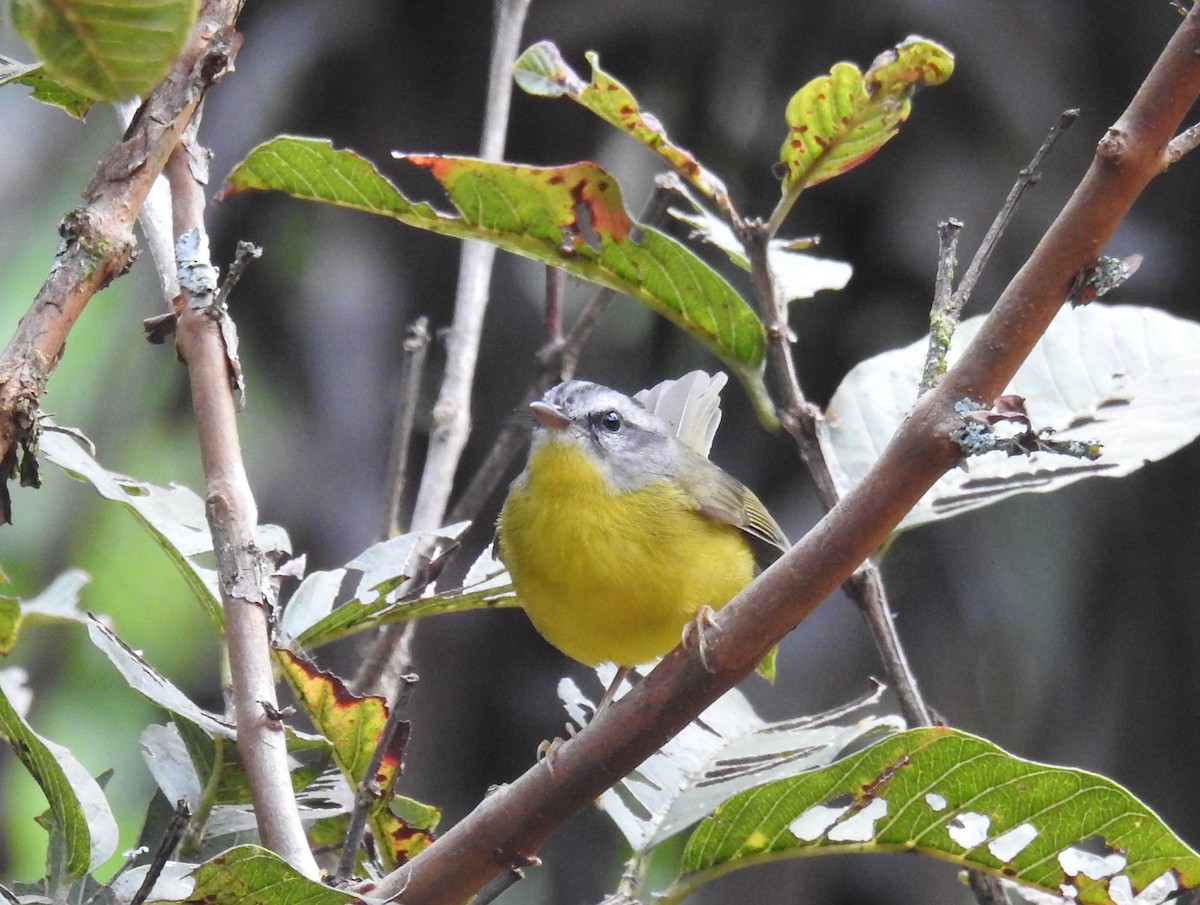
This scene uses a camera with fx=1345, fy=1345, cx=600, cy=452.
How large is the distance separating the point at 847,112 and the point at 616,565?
0.83 metres

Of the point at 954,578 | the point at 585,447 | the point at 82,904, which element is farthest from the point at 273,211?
the point at 82,904

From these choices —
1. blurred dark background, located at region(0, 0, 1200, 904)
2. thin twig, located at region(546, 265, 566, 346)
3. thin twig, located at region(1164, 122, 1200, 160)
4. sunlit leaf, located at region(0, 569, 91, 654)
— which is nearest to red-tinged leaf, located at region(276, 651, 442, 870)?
sunlit leaf, located at region(0, 569, 91, 654)

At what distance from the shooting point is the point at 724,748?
190 centimetres

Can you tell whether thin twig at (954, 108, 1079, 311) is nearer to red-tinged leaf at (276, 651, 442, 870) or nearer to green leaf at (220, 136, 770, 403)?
green leaf at (220, 136, 770, 403)

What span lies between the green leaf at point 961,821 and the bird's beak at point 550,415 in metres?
1.16

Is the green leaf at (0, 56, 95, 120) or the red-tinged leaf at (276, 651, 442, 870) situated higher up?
the green leaf at (0, 56, 95, 120)

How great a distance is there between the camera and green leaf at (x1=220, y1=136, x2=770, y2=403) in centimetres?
173

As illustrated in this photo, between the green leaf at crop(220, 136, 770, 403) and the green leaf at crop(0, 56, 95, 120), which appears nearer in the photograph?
the green leaf at crop(0, 56, 95, 120)

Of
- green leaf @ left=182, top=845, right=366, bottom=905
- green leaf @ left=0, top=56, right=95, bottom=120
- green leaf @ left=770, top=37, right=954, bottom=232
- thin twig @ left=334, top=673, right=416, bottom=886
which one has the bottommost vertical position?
green leaf @ left=182, top=845, right=366, bottom=905

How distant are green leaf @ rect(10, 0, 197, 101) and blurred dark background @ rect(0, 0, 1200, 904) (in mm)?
2871

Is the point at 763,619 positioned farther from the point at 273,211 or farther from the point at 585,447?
the point at 273,211

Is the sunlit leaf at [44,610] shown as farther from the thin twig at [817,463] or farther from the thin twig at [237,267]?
the thin twig at [817,463]

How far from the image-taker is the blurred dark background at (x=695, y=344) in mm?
3738

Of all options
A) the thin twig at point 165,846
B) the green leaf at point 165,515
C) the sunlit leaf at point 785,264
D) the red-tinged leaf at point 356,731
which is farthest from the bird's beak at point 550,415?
the thin twig at point 165,846
